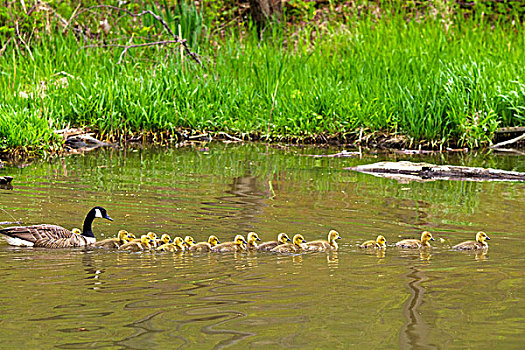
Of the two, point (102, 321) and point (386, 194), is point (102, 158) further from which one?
point (102, 321)

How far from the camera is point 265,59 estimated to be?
17.2 metres

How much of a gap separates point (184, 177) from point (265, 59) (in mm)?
→ 6476

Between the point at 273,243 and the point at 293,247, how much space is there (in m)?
0.28

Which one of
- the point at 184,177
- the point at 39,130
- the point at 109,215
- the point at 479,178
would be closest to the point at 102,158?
the point at 39,130

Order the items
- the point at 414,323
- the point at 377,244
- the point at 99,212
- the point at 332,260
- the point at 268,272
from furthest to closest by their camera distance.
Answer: the point at 99,212
the point at 377,244
the point at 332,260
the point at 268,272
the point at 414,323

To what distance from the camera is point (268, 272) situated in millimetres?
6160

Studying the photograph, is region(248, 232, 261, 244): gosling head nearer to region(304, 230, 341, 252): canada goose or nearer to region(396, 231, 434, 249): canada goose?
region(304, 230, 341, 252): canada goose

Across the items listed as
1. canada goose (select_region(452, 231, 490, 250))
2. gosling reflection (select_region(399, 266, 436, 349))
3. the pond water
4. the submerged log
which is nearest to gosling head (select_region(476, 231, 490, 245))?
canada goose (select_region(452, 231, 490, 250))

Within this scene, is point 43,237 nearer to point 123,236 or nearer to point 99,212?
point 123,236

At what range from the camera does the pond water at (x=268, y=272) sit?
15.4ft

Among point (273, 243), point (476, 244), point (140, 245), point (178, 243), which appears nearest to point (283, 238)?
point (273, 243)

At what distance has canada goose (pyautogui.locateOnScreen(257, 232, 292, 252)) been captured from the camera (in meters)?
7.11

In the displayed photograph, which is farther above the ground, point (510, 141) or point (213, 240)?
point (510, 141)

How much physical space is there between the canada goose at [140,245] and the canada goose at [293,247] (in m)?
1.09
